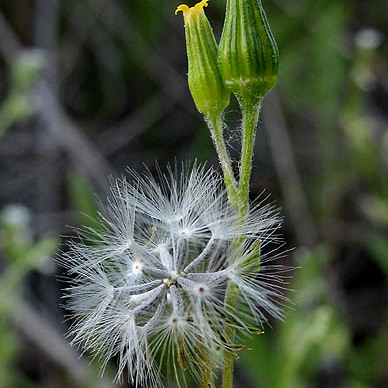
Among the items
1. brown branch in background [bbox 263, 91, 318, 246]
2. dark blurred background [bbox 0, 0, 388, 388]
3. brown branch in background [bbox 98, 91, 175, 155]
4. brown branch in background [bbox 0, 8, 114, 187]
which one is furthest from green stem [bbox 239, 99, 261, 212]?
brown branch in background [bbox 98, 91, 175, 155]

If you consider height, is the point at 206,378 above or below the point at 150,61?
below

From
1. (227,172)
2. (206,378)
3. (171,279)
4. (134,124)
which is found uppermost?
(134,124)

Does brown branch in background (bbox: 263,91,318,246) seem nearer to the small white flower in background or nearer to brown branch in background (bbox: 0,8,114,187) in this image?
brown branch in background (bbox: 0,8,114,187)

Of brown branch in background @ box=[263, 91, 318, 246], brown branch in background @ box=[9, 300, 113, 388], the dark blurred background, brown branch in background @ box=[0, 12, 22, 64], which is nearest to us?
the dark blurred background

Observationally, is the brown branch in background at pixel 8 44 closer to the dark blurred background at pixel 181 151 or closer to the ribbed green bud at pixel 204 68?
the dark blurred background at pixel 181 151

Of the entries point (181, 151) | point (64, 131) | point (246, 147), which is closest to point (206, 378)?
point (246, 147)

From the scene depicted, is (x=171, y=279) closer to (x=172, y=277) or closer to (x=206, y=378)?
(x=172, y=277)

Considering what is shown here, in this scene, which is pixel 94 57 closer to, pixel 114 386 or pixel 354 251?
pixel 354 251
